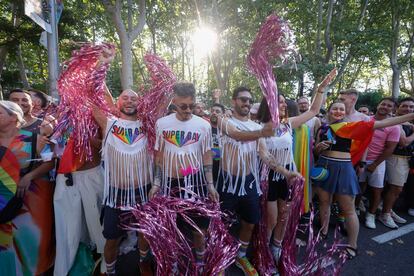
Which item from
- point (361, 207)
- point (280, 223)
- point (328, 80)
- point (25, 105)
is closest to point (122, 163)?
point (25, 105)

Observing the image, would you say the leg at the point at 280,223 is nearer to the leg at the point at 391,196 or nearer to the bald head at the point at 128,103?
the bald head at the point at 128,103

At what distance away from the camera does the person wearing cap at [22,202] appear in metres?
2.18

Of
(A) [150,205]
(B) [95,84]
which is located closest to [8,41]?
(B) [95,84]

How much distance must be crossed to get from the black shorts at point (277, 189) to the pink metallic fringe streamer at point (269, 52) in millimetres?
1083

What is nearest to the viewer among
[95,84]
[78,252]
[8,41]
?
[95,84]

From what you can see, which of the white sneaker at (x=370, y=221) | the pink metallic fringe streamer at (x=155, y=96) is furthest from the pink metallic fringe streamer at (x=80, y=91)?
the white sneaker at (x=370, y=221)

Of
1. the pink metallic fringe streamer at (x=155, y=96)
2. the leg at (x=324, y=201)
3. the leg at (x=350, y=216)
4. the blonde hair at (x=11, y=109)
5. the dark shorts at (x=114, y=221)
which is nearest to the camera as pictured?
the blonde hair at (x=11, y=109)

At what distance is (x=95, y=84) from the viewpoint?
2393mm

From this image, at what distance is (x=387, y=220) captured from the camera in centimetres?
398

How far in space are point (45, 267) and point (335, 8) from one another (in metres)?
13.2

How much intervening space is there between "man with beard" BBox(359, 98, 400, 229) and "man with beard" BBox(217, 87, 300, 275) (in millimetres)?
2238

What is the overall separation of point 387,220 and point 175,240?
3680 mm

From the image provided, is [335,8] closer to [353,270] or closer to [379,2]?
[379,2]

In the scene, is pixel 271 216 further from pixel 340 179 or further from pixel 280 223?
pixel 340 179
